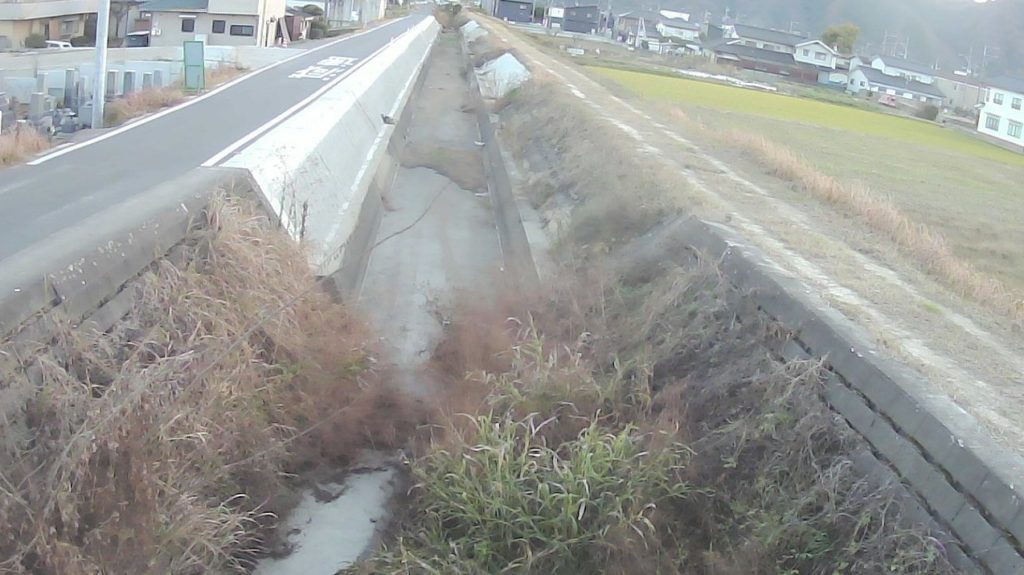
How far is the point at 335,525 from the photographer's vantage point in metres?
7.60

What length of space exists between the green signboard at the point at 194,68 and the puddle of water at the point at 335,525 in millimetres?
16264

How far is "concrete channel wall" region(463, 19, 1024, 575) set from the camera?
5.22m

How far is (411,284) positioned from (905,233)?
6.55 meters

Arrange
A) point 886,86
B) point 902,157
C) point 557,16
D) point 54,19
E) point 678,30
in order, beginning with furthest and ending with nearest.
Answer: point 557,16
point 678,30
point 886,86
point 54,19
point 902,157

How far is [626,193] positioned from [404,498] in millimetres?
7099

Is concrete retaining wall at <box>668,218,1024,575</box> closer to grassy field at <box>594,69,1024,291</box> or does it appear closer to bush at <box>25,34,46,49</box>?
grassy field at <box>594,69,1024,291</box>

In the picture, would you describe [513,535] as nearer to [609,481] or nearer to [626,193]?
[609,481]

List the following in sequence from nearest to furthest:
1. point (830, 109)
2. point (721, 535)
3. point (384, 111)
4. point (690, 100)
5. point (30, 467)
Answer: point (30, 467) < point (721, 535) < point (384, 111) < point (690, 100) < point (830, 109)

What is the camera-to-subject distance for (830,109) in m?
52.0

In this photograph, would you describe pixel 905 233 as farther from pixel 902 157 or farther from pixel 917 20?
pixel 917 20

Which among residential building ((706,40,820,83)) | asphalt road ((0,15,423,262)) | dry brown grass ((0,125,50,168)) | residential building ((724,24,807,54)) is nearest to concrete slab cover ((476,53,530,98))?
asphalt road ((0,15,423,262))

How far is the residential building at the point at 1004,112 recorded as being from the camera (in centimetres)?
5588

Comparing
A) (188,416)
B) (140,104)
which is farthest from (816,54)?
(188,416)

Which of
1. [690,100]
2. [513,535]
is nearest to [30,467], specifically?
[513,535]
